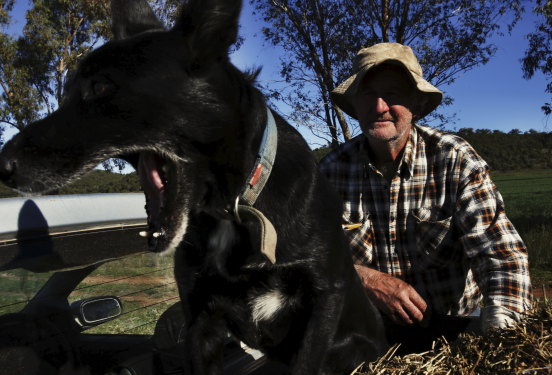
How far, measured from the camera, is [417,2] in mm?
13844

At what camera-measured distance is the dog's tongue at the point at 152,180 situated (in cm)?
186

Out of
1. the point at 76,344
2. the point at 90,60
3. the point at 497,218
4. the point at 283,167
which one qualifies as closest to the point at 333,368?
the point at 283,167

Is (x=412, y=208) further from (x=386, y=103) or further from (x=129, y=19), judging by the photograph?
(x=129, y=19)

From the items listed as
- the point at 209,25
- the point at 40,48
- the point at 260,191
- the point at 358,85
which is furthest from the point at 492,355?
the point at 40,48

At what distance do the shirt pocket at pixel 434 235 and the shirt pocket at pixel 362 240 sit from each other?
0.33m

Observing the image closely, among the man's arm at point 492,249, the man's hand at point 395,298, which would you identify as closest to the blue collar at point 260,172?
the man's arm at point 492,249

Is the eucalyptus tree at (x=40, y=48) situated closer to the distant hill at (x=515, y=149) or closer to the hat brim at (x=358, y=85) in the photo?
the hat brim at (x=358, y=85)

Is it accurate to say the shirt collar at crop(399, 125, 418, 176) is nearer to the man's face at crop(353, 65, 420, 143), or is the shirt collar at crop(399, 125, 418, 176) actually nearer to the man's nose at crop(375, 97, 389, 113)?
the man's face at crop(353, 65, 420, 143)

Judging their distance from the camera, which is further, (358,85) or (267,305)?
(358,85)

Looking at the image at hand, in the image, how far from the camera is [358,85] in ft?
10.6

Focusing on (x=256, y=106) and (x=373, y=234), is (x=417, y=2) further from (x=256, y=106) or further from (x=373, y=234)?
(x=256, y=106)

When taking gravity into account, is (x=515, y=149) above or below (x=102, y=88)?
above

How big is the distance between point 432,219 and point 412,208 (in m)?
0.16

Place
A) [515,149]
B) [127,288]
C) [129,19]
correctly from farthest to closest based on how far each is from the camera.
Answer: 1. [515,149]
2. [129,19]
3. [127,288]
